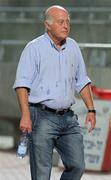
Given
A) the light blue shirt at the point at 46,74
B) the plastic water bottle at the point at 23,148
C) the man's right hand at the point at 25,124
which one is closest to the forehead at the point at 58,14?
the light blue shirt at the point at 46,74

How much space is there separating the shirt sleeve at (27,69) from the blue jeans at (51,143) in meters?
0.25

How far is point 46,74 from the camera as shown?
5.21m

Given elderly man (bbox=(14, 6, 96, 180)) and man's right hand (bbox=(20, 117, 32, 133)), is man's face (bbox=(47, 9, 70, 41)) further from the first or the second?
man's right hand (bbox=(20, 117, 32, 133))

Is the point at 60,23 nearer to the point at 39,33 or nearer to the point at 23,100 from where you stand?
the point at 23,100

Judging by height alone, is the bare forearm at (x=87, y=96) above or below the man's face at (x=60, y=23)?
below

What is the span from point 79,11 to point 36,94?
7604mm

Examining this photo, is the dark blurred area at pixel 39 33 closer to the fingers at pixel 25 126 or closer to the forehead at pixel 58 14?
the forehead at pixel 58 14

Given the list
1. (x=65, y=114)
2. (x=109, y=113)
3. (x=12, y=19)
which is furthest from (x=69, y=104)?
(x=12, y=19)

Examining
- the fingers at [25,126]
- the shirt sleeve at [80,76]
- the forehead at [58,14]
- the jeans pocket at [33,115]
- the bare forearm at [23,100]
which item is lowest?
the fingers at [25,126]

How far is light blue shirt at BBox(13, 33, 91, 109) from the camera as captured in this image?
204 inches

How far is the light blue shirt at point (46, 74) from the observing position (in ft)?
17.0

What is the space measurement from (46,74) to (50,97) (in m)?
0.19

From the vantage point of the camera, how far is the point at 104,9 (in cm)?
1241

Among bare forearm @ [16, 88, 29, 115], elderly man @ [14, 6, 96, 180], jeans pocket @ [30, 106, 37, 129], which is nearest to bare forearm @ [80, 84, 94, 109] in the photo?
elderly man @ [14, 6, 96, 180]
